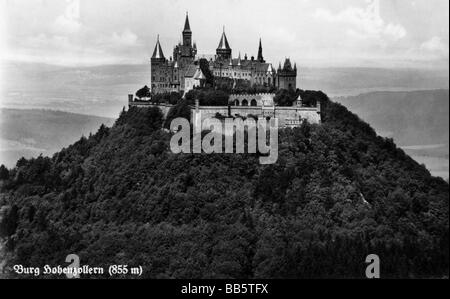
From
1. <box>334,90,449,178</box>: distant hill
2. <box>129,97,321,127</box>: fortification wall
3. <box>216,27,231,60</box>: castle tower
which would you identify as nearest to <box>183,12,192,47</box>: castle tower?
<box>216,27,231,60</box>: castle tower

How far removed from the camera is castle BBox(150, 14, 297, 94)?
39969 millimetres

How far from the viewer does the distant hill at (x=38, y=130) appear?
119ft

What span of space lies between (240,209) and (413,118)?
6.88m

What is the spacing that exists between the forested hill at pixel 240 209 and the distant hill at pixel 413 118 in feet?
3.88

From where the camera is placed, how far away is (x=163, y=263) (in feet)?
96.5

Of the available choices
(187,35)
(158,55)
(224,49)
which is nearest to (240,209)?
(187,35)

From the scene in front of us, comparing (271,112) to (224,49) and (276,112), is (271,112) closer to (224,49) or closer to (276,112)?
(276,112)

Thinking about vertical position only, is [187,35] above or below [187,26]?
above

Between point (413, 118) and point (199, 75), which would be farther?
point (199, 75)

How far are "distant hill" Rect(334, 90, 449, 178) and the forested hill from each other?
3.88ft

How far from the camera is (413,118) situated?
3184 cm

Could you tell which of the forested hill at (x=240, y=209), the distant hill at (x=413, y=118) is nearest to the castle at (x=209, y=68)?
the forested hill at (x=240, y=209)
